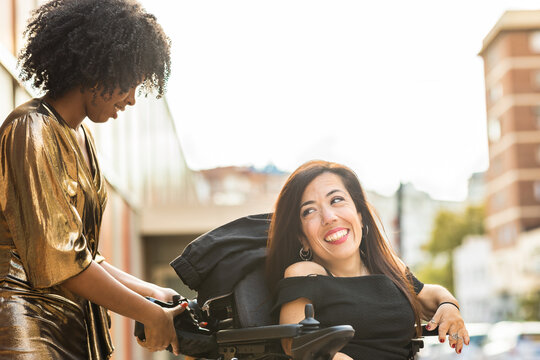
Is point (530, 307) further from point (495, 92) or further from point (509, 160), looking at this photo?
point (495, 92)

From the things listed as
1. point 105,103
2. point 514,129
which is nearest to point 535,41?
point 514,129

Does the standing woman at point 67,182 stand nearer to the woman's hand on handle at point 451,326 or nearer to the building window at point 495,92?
the woman's hand on handle at point 451,326

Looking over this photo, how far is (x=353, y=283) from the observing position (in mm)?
3094

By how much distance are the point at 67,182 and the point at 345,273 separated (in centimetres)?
118

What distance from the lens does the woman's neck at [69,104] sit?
2707 millimetres

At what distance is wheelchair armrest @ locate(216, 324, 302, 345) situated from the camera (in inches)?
107

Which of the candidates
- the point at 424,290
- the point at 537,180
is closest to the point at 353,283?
the point at 424,290

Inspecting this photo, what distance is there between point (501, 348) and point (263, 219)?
18.2 metres

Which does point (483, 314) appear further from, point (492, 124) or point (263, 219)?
point (263, 219)

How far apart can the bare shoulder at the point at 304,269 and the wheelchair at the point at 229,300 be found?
0.51ft

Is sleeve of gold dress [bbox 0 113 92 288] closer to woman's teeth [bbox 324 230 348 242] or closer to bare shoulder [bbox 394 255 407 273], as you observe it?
woman's teeth [bbox 324 230 348 242]

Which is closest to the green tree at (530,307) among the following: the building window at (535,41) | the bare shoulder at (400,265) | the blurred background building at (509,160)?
the blurred background building at (509,160)

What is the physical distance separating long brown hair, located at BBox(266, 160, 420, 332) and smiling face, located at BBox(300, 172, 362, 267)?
0.03m

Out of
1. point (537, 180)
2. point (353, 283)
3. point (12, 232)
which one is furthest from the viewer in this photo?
point (537, 180)
